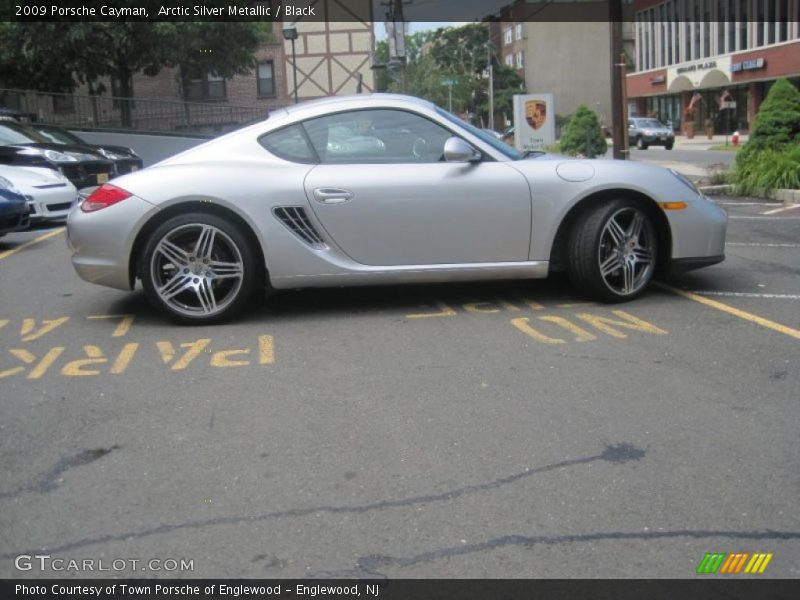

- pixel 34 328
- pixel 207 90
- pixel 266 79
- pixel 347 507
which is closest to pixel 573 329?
pixel 347 507

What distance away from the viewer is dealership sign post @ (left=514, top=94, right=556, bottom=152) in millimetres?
19812

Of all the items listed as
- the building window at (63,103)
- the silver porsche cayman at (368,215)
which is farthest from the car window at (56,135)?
the silver porsche cayman at (368,215)

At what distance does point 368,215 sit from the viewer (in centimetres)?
571

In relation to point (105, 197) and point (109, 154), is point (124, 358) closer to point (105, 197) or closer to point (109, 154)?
point (105, 197)

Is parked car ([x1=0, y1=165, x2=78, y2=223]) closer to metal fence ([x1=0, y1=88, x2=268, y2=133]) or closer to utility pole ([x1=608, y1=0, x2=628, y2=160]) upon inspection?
metal fence ([x1=0, y1=88, x2=268, y2=133])

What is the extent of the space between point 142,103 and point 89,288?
21030 millimetres

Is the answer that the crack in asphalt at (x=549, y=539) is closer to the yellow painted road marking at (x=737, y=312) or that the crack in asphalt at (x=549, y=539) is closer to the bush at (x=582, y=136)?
the yellow painted road marking at (x=737, y=312)

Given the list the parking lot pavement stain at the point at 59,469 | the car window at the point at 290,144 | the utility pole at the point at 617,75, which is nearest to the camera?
the parking lot pavement stain at the point at 59,469

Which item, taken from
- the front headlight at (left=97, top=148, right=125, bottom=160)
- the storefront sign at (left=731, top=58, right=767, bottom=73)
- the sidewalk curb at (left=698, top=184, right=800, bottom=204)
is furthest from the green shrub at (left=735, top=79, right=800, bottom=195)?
the storefront sign at (left=731, top=58, right=767, bottom=73)

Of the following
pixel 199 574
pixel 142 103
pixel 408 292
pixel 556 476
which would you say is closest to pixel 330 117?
pixel 408 292

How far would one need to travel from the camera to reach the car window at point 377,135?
588 cm

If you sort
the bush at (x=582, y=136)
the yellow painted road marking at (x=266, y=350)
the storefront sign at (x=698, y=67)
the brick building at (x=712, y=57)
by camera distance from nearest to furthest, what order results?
the yellow painted road marking at (x=266, y=350) < the bush at (x=582, y=136) < the brick building at (x=712, y=57) < the storefront sign at (x=698, y=67)

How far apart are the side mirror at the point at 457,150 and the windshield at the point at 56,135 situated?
40.1 feet
